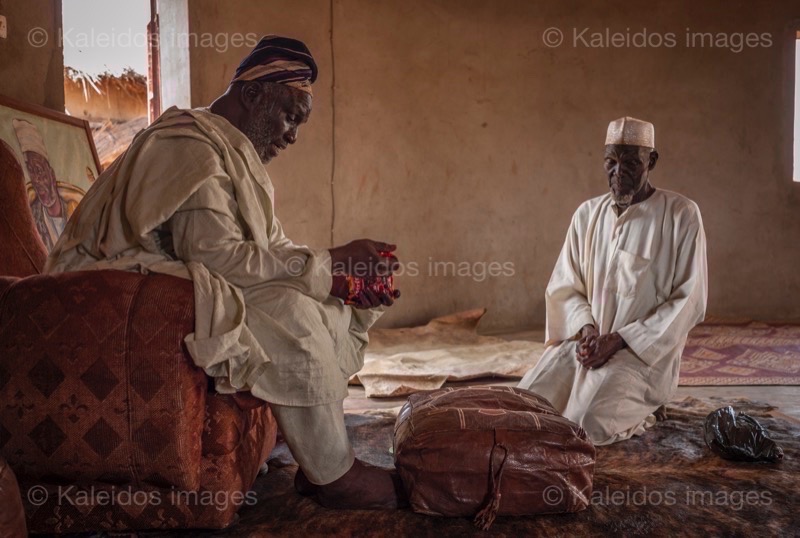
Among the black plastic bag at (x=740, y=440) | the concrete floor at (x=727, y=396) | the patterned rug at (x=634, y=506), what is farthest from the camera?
the concrete floor at (x=727, y=396)

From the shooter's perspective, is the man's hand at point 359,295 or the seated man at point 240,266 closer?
the seated man at point 240,266

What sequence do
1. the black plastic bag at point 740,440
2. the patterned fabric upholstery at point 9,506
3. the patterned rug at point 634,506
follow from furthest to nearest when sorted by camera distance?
the black plastic bag at point 740,440 < the patterned rug at point 634,506 < the patterned fabric upholstery at point 9,506

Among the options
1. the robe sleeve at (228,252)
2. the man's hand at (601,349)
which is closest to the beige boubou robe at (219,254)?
A: the robe sleeve at (228,252)

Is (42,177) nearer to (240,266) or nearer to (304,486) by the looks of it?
(240,266)

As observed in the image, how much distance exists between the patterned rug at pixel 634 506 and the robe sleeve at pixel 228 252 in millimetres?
769

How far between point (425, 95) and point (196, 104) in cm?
227

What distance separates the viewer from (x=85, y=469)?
6.78 feet

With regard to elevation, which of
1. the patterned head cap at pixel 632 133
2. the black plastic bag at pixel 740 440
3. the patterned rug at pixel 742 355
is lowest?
the patterned rug at pixel 742 355

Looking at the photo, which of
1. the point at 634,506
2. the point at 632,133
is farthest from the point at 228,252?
the point at 632,133

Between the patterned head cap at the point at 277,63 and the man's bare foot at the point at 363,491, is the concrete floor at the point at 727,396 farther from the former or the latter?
the patterned head cap at the point at 277,63

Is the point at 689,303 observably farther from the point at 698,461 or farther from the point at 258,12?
the point at 258,12

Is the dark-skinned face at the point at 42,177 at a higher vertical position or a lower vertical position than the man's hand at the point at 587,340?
higher

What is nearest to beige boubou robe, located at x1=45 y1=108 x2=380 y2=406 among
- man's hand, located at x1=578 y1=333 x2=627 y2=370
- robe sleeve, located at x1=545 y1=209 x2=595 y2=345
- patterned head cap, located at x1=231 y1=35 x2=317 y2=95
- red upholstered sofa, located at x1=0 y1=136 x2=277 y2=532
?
red upholstered sofa, located at x1=0 y1=136 x2=277 y2=532

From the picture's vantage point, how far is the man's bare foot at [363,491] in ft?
7.80
